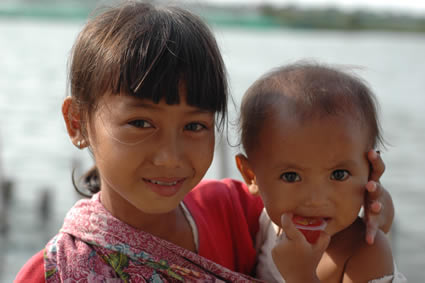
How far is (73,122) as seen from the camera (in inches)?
69.8

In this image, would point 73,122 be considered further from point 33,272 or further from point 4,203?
point 4,203

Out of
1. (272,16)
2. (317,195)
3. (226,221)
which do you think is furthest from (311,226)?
(272,16)

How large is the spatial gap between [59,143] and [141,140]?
11295mm

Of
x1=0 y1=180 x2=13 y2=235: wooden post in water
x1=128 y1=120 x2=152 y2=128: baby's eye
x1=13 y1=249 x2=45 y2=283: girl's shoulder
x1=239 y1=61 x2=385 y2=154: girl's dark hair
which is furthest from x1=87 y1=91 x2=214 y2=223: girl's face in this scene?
x1=0 y1=180 x2=13 y2=235: wooden post in water

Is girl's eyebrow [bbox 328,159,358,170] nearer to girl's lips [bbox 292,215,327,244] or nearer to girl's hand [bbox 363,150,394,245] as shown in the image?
girl's hand [bbox 363,150,394,245]

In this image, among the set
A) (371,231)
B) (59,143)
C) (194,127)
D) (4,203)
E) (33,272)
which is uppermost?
(194,127)

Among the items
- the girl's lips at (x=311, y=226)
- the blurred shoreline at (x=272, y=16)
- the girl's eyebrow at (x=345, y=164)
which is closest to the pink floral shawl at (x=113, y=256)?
the girl's lips at (x=311, y=226)

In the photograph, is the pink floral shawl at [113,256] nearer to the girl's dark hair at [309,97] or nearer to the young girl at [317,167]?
the young girl at [317,167]

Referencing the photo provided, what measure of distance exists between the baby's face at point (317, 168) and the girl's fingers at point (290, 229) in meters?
0.09

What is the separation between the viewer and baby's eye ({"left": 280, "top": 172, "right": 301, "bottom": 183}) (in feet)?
5.53

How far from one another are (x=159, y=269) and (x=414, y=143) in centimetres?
1235

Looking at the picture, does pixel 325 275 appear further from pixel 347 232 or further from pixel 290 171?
pixel 290 171

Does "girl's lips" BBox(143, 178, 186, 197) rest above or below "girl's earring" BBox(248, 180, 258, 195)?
above

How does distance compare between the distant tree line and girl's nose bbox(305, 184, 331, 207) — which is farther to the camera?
the distant tree line
